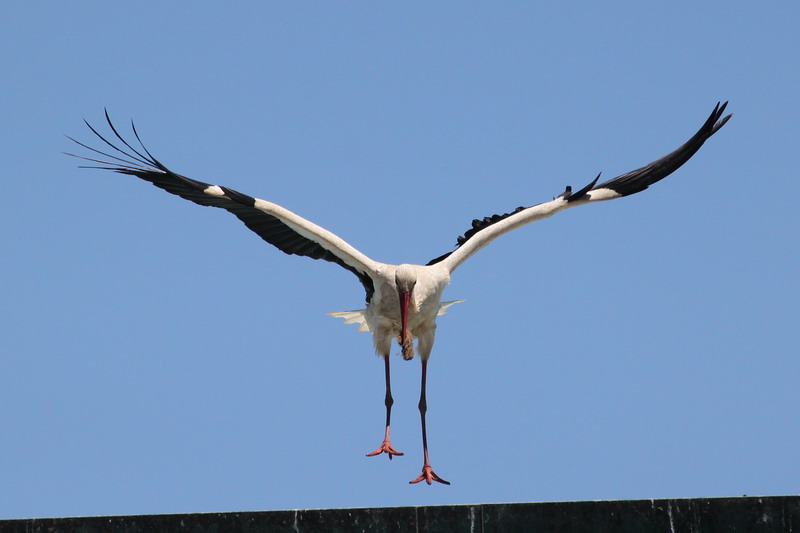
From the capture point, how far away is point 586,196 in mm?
11562

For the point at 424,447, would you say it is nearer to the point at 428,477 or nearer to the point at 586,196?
the point at 428,477

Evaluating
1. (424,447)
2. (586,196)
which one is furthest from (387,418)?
(586,196)

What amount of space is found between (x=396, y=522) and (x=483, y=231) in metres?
4.96

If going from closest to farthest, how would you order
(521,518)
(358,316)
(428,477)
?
1. (521,518)
2. (428,477)
3. (358,316)

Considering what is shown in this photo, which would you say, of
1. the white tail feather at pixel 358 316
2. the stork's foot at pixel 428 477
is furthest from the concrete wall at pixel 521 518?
the white tail feather at pixel 358 316

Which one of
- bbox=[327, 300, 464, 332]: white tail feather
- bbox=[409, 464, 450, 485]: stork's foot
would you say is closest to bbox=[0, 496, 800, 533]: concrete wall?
bbox=[409, 464, 450, 485]: stork's foot

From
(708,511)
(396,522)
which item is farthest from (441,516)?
(708,511)

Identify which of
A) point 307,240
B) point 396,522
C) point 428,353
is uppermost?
point 307,240

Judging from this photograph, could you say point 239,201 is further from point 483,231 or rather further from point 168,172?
point 483,231

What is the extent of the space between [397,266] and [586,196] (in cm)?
205

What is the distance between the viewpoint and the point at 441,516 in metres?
6.81

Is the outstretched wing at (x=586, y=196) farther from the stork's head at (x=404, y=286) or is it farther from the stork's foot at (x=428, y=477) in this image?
the stork's foot at (x=428, y=477)

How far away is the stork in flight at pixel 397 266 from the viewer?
10719 mm

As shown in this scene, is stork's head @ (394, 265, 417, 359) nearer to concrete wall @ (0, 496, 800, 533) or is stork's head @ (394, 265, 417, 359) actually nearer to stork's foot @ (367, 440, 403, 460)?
stork's foot @ (367, 440, 403, 460)
